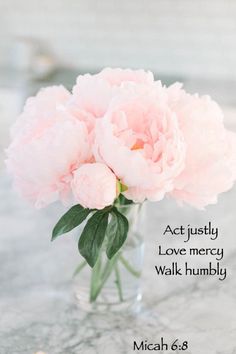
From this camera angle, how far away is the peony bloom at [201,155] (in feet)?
3.24

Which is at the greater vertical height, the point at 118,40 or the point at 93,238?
the point at 118,40

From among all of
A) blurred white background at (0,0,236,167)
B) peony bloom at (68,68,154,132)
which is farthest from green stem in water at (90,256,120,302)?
blurred white background at (0,0,236,167)

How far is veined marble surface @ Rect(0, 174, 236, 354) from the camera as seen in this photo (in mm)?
1095

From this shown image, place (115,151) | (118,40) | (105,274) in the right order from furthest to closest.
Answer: (118,40)
(105,274)
(115,151)

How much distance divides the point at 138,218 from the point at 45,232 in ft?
1.19

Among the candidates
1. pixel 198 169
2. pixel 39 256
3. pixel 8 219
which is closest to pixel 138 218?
pixel 198 169

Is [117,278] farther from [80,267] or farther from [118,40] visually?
[118,40]

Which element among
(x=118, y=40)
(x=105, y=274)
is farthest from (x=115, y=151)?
(x=118, y=40)

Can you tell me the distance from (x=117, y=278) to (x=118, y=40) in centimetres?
226

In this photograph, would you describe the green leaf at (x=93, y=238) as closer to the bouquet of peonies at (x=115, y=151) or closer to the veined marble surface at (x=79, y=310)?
the bouquet of peonies at (x=115, y=151)

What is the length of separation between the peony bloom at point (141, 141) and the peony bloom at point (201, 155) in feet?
0.15

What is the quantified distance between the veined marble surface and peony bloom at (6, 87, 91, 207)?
0.24m

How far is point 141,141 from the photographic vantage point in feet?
3.10

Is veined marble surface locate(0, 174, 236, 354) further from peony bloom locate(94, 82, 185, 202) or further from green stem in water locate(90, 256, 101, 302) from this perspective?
peony bloom locate(94, 82, 185, 202)
